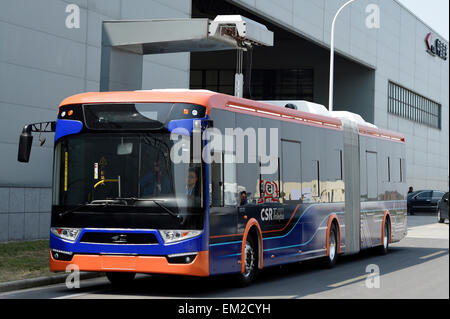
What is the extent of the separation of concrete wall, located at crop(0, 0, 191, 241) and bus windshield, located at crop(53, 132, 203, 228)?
783cm

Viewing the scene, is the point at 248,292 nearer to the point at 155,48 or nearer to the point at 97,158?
the point at 97,158

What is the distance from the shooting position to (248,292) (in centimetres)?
1345

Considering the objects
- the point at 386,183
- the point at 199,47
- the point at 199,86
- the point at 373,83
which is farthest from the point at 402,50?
the point at 199,47

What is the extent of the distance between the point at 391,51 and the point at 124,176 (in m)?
47.4

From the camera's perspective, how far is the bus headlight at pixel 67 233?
13.1m

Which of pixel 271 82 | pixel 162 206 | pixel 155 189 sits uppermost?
pixel 271 82

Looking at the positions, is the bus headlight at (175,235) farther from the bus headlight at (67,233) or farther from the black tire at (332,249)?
the black tire at (332,249)

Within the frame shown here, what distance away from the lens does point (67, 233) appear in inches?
518

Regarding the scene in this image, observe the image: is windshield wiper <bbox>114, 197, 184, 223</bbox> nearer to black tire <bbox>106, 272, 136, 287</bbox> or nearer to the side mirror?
the side mirror

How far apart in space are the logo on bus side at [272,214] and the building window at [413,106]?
44356mm

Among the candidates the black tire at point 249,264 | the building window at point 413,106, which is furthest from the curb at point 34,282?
the building window at point 413,106

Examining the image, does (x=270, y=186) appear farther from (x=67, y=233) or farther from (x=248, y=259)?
(x=67, y=233)

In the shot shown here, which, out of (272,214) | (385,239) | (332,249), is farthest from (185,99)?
(385,239)
